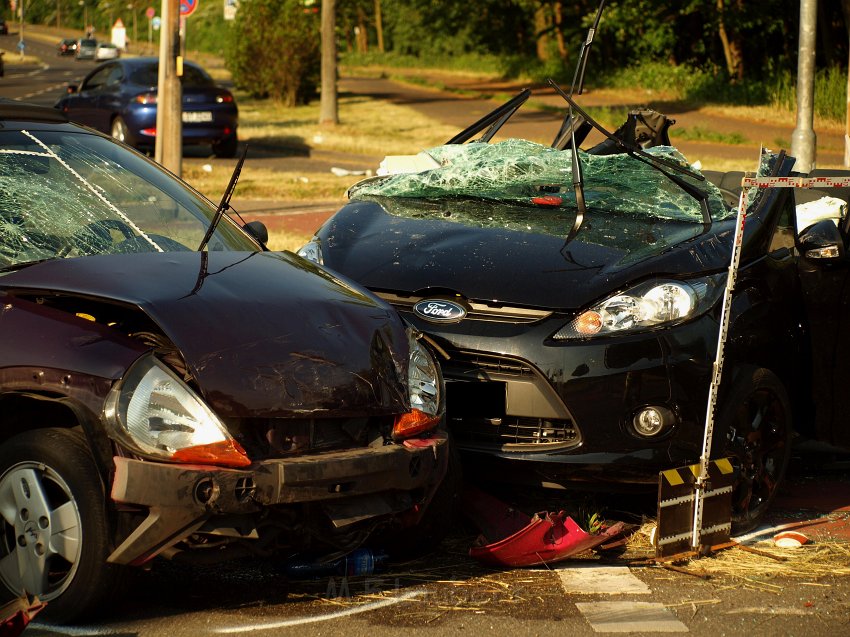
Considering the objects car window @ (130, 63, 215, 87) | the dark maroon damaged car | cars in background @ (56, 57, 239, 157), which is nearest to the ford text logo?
the dark maroon damaged car

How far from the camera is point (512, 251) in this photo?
5.36 m

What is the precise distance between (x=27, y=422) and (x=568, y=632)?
1828 millimetres

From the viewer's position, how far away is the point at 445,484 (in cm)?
462

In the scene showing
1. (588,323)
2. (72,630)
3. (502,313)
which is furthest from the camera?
(502,313)

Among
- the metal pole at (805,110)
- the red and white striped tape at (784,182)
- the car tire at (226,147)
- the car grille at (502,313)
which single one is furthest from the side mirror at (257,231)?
the car tire at (226,147)

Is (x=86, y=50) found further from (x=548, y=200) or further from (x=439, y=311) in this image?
(x=439, y=311)

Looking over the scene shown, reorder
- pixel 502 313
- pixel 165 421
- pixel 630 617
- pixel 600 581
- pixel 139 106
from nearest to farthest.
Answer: pixel 165 421 < pixel 630 617 < pixel 600 581 < pixel 502 313 < pixel 139 106

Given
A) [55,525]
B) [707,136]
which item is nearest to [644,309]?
[55,525]

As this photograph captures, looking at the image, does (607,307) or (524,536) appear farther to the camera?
(607,307)

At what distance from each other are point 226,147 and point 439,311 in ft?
60.4

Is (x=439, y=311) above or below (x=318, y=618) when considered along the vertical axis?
above

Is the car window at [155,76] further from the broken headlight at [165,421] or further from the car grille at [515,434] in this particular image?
the broken headlight at [165,421]

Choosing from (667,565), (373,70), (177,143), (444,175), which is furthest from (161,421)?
(373,70)

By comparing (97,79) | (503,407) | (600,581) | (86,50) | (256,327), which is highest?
(86,50)
